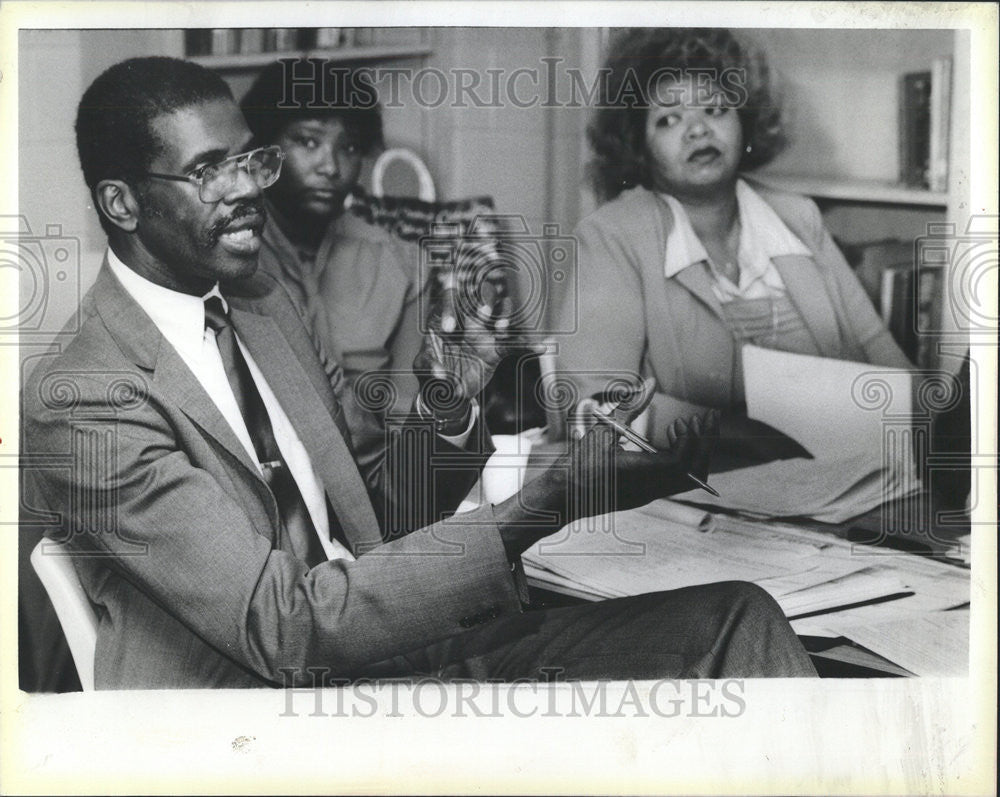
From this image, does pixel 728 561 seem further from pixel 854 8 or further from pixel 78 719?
pixel 78 719

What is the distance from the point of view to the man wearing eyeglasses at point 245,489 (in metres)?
2.22

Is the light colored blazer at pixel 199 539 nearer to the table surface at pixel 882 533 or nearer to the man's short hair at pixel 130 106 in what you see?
the man's short hair at pixel 130 106

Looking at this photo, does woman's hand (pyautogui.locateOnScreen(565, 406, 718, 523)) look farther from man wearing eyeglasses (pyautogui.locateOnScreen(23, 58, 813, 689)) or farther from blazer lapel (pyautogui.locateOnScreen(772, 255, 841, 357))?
blazer lapel (pyautogui.locateOnScreen(772, 255, 841, 357))

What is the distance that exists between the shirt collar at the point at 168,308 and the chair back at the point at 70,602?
471mm

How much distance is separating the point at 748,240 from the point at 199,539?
128 cm

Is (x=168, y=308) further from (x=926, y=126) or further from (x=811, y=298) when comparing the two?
(x=926, y=126)

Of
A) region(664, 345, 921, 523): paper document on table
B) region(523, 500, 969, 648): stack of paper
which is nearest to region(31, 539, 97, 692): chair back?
region(523, 500, 969, 648): stack of paper

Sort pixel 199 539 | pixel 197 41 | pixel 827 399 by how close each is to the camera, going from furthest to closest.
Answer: pixel 827 399, pixel 197 41, pixel 199 539

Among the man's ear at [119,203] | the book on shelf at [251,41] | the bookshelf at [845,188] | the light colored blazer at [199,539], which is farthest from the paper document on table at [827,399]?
the man's ear at [119,203]

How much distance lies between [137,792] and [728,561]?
1307 mm

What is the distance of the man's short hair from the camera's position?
7.36 feet

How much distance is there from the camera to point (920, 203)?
2408 millimetres

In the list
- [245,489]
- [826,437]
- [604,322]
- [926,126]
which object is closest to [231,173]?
[245,489]

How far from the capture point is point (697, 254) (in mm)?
2404
